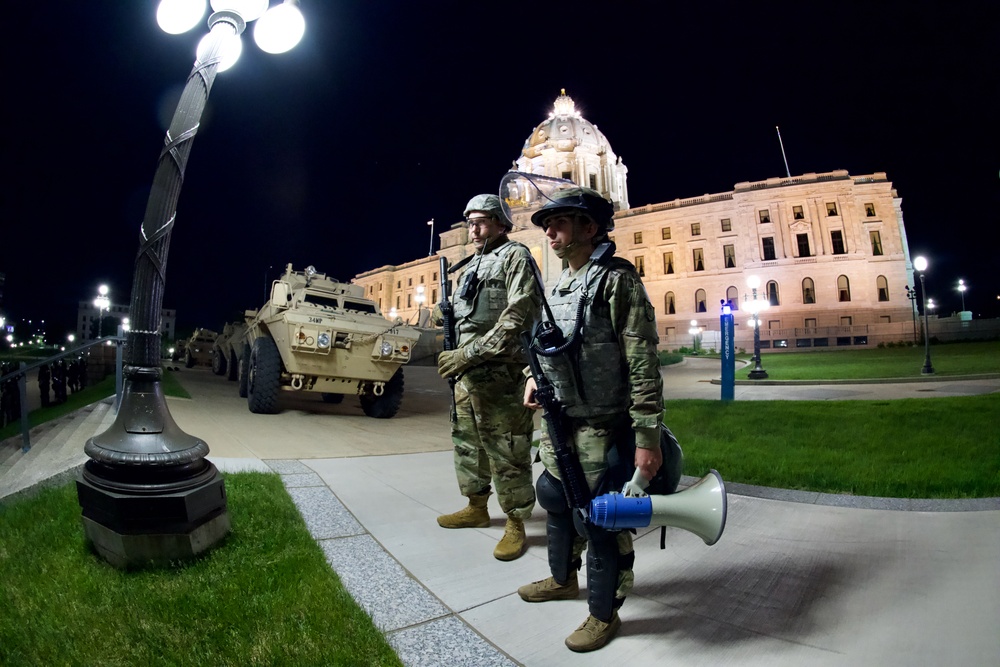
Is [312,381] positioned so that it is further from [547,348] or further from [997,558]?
[997,558]

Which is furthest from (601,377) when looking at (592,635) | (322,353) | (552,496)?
(322,353)

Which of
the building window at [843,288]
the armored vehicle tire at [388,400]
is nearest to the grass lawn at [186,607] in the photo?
the armored vehicle tire at [388,400]

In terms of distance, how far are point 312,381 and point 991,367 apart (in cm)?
1838

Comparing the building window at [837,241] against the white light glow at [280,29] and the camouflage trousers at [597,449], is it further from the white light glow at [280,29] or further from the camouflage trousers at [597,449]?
the camouflage trousers at [597,449]

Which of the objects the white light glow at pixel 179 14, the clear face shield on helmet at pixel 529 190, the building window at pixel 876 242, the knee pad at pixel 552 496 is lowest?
the knee pad at pixel 552 496

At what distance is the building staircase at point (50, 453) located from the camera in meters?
3.77

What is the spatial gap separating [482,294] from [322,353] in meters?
5.02

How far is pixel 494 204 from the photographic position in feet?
10.7

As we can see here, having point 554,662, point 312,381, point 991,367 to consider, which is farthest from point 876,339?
point 554,662

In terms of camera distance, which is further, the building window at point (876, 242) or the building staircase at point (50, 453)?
the building window at point (876, 242)

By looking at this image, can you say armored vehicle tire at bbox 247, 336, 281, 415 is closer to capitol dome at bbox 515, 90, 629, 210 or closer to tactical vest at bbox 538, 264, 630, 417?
tactical vest at bbox 538, 264, 630, 417

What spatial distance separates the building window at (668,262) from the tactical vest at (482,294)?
172 ft

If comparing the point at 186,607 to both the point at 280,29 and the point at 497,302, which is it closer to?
the point at 497,302

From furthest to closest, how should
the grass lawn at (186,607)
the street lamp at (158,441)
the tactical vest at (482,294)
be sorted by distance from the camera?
the tactical vest at (482,294)
the street lamp at (158,441)
the grass lawn at (186,607)
